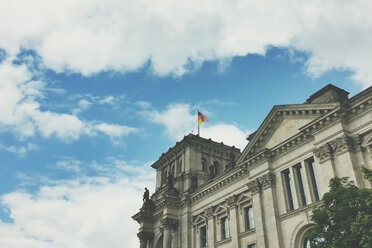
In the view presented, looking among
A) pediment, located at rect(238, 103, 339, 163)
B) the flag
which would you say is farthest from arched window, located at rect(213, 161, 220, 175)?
pediment, located at rect(238, 103, 339, 163)

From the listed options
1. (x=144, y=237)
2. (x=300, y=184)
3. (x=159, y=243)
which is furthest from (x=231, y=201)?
→ (x=144, y=237)

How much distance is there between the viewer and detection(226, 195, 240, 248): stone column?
32.2 m

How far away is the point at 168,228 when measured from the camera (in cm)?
3978

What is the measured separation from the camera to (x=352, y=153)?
24.1 metres

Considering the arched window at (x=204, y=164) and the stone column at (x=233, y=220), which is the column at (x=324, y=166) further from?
the arched window at (x=204, y=164)

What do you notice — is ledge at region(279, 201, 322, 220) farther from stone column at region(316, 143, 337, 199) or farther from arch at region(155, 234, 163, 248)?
arch at region(155, 234, 163, 248)

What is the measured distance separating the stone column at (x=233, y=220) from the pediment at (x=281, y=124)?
409 cm

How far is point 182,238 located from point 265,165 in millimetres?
13824

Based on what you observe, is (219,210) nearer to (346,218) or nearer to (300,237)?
(300,237)

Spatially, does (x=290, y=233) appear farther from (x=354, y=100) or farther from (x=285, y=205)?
(x=354, y=100)

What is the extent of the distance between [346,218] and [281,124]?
1406cm

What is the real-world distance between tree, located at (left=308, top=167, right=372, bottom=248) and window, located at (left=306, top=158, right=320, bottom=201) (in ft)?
25.8

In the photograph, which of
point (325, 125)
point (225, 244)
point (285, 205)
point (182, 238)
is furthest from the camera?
point (182, 238)

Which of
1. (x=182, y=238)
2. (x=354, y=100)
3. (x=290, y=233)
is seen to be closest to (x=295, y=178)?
(x=290, y=233)
